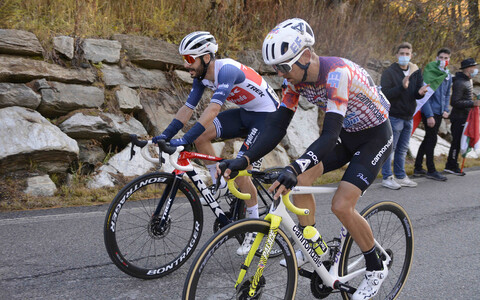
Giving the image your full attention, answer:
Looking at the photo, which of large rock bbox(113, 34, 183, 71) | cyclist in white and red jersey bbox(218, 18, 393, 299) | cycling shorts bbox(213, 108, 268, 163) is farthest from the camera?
large rock bbox(113, 34, 183, 71)

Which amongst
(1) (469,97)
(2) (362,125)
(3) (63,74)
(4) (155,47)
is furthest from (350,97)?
(1) (469,97)

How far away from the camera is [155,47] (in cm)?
873

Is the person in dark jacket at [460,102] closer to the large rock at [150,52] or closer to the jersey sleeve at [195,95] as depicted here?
the large rock at [150,52]

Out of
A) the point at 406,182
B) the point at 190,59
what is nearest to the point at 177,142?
the point at 190,59

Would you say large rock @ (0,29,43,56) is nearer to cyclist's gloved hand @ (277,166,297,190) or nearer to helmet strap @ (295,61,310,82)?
helmet strap @ (295,61,310,82)

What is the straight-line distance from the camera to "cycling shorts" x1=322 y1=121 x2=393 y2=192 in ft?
10.5

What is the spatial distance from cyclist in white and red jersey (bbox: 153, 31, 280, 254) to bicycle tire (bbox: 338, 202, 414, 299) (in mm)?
1285

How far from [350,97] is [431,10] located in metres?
12.9

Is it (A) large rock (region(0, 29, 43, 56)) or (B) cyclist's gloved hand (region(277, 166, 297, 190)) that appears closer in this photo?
(B) cyclist's gloved hand (region(277, 166, 297, 190))

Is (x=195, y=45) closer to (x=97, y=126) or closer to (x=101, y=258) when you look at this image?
(x=101, y=258)

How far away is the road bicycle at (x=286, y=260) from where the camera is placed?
8.11 feet

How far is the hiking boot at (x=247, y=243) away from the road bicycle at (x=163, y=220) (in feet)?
3.38

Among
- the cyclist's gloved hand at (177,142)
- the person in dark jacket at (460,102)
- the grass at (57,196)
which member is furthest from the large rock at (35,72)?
the person in dark jacket at (460,102)

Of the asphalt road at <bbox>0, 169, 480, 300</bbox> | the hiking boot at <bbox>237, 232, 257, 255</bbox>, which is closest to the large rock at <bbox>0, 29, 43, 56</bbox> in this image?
the asphalt road at <bbox>0, 169, 480, 300</bbox>
